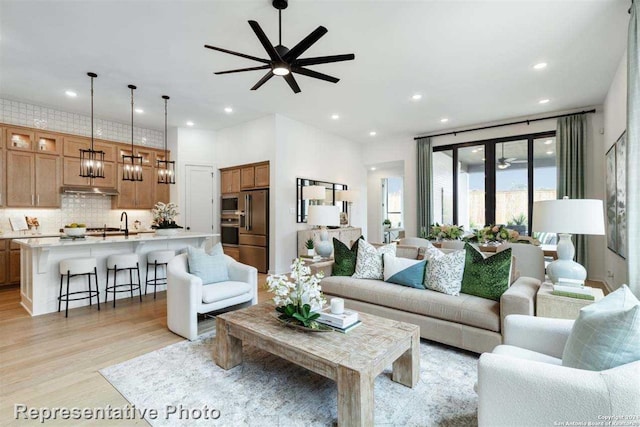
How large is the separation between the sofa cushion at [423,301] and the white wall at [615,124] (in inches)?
86.5

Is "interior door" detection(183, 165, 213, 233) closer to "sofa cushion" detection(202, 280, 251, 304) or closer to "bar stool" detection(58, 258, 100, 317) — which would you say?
"bar stool" detection(58, 258, 100, 317)

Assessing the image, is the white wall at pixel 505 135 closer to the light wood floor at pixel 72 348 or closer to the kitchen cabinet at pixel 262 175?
the kitchen cabinet at pixel 262 175

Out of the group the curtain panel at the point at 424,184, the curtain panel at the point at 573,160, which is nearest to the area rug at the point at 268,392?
the curtain panel at the point at 573,160

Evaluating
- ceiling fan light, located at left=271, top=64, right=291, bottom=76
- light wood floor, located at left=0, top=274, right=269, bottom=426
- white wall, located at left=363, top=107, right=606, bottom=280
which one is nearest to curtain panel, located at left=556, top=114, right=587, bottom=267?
white wall, located at left=363, top=107, right=606, bottom=280

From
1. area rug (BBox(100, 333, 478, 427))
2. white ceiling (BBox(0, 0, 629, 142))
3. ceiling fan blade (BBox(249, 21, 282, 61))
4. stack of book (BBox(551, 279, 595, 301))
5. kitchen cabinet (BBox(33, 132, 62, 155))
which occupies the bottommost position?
area rug (BBox(100, 333, 478, 427))

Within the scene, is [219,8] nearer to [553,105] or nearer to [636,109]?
[636,109]

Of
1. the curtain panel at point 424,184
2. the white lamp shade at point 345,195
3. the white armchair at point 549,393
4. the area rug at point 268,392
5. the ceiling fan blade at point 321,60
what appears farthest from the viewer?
the white lamp shade at point 345,195

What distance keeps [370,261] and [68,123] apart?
6.30 meters

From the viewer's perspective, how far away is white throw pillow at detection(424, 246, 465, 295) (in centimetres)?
290

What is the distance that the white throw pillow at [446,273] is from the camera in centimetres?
290

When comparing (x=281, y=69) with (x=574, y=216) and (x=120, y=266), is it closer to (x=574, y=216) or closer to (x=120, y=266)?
(x=574, y=216)

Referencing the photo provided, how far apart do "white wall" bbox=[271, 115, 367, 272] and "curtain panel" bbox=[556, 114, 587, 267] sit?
177 inches

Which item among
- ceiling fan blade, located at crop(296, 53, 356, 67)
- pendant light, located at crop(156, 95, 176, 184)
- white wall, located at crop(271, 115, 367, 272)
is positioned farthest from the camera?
white wall, located at crop(271, 115, 367, 272)

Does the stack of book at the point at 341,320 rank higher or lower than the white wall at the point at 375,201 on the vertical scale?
lower
